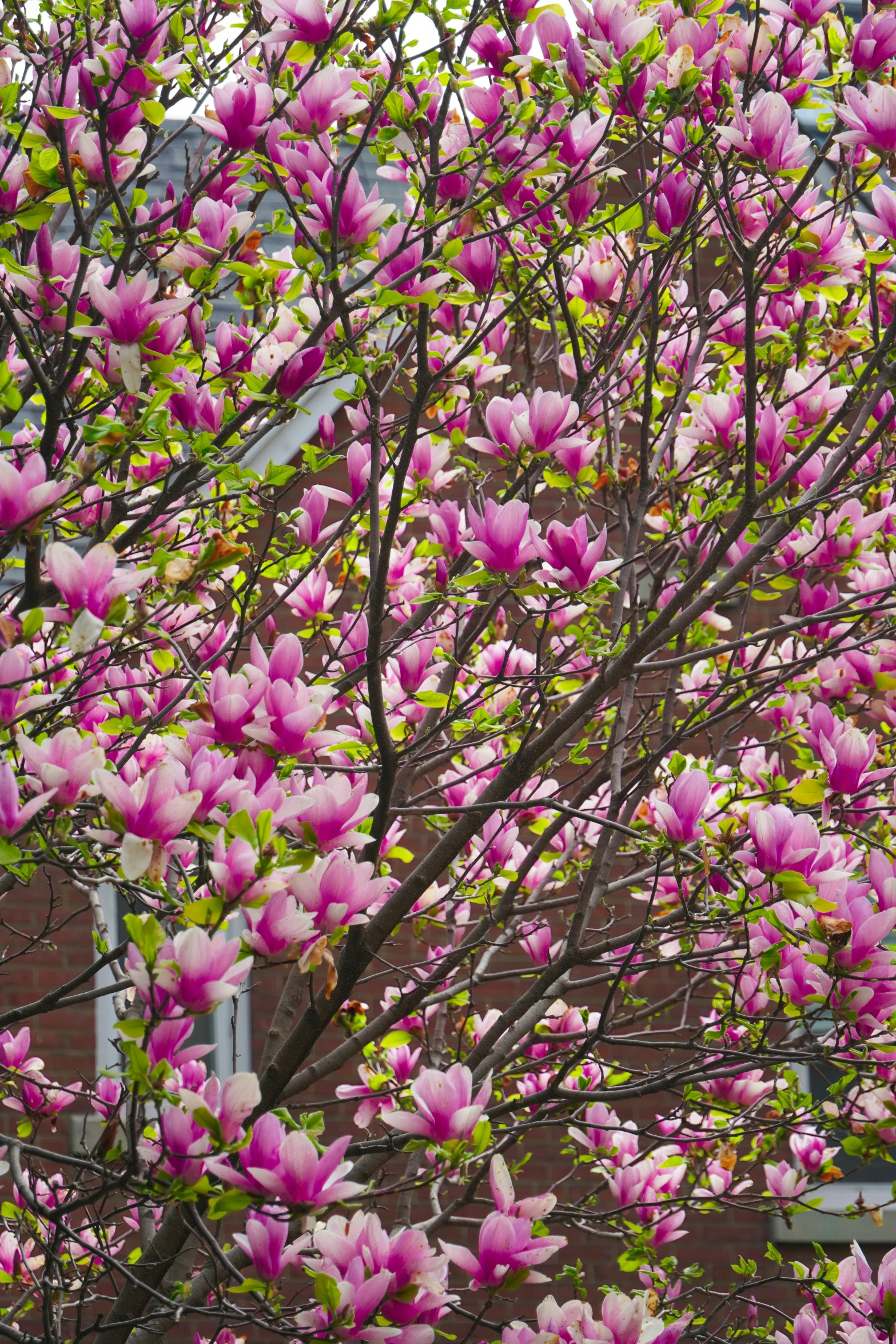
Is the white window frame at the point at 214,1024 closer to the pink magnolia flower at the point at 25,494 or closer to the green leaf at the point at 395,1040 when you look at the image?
the green leaf at the point at 395,1040

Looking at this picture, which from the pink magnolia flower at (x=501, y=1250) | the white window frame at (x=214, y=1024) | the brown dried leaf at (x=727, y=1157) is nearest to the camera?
the pink magnolia flower at (x=501, y=1250)

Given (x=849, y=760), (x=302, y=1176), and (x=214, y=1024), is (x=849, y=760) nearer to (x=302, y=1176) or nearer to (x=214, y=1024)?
(x=302, y=1176)

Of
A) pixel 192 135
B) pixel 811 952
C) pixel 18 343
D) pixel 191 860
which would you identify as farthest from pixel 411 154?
pixel 192 135

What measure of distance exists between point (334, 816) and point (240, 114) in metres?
1.19

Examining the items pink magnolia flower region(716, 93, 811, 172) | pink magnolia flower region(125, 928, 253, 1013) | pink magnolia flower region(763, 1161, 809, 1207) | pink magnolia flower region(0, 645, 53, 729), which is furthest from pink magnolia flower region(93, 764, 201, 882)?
pink magnolia flower region(763, 1161, 809, 1207)

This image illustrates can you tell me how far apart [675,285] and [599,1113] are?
2138 millimetres

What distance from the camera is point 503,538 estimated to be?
197cm

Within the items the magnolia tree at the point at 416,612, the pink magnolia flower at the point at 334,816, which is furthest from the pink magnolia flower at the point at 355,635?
the pink magnolia flower at the point at 334,816

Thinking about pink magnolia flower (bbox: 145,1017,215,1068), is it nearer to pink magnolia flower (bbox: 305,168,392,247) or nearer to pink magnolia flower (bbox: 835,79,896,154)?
pink magnolia flower (bbox: 305,168,392,247)

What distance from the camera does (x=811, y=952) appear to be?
211cm

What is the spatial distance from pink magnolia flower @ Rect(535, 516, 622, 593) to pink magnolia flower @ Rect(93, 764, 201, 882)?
0.77 m

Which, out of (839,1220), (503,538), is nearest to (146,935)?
(503,538)

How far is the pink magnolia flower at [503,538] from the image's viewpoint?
1.96 m

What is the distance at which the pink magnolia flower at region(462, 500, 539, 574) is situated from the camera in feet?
6.43
